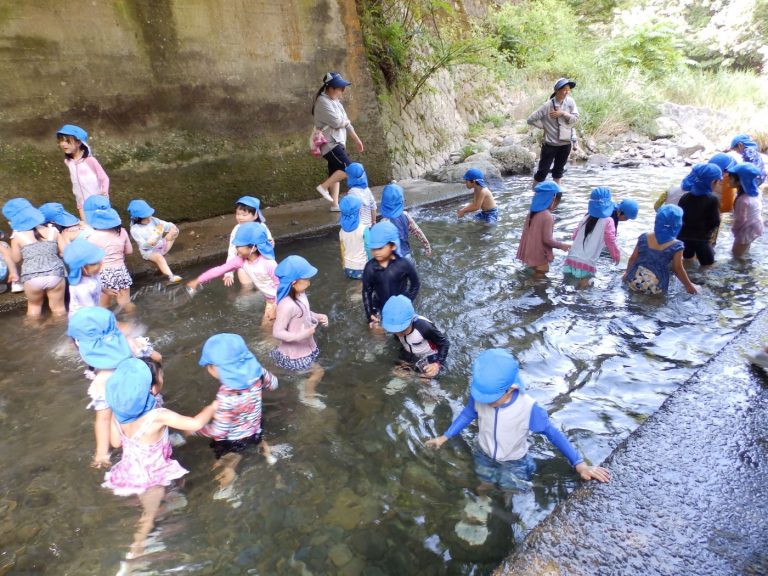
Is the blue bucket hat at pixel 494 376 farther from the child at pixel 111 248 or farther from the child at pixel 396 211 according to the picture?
the child at pixel 111 248

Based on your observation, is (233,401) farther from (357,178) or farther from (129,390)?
(357,178)

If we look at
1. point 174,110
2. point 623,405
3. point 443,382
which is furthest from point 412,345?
point 174,110

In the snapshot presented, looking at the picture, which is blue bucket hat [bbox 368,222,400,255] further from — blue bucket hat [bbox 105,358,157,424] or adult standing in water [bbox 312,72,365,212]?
adult standing in water [bbox 312,72,365,212]

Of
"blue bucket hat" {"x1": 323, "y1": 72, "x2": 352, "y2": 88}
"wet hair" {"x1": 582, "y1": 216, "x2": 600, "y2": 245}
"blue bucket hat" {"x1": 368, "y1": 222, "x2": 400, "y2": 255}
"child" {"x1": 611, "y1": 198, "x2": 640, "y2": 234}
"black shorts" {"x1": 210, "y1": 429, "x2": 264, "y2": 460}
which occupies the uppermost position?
"blue bucket hat" {"x1": 323, "y1": 72, "x2": 352, "y2": 88}

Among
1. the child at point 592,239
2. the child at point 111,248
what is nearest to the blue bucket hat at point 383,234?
the child at point 592,239

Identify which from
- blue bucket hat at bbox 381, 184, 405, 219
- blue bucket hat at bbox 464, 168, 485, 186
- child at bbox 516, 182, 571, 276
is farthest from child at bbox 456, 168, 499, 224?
blue bucket hat at bbox 381, 184, 405, 219

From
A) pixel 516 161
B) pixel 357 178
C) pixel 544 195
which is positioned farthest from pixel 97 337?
pixel 516 161

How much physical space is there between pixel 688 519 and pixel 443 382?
1850 millimetres

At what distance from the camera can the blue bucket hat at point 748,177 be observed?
5.03 metres

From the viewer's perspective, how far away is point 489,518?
2.57 metres

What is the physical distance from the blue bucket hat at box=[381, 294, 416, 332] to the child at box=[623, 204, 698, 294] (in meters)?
2.80

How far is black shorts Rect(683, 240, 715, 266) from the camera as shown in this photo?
202 inches

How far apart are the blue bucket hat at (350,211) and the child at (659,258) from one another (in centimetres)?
284

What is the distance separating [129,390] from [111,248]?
289cm
